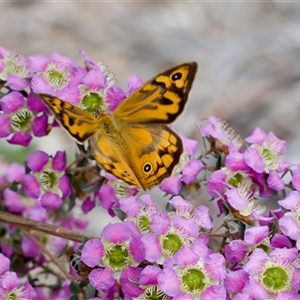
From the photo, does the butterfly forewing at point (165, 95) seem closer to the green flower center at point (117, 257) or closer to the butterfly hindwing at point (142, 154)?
the butterfly hindwing at point (142, 154)

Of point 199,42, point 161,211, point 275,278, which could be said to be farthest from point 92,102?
point 199,42

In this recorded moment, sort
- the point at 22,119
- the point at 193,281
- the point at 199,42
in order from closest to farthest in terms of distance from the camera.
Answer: the point at 193,281, the point at 22,119, the point at 199,42

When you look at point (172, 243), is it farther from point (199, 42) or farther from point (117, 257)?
point (199, 42)

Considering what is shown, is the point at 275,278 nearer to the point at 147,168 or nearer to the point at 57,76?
the point at 147,168

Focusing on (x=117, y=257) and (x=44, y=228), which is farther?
(x=44, y=228)

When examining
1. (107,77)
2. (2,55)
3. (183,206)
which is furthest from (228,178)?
(2,55)

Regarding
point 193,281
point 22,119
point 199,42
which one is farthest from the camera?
point 199,42

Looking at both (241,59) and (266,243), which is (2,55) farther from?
(241,59)

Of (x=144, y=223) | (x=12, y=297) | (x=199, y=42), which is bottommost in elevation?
(x=199, y=42)

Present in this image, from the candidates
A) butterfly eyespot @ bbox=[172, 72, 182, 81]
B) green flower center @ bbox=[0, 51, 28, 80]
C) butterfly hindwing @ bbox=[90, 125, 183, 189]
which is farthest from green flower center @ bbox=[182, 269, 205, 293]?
green flower center @ bbox=[0, 51, 28, 80]

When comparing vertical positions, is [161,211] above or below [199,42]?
above
